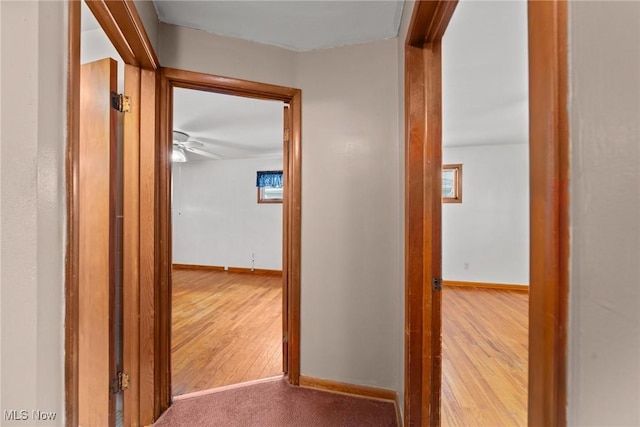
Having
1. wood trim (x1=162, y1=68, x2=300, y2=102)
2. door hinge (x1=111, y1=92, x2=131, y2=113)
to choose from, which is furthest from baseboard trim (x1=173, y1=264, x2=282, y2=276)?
door hinge (x1=111, y1=92, x2=131, y2=113)

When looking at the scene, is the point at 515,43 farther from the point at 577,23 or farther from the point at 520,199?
the point at 520,199

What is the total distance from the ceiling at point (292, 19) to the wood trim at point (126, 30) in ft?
1.00

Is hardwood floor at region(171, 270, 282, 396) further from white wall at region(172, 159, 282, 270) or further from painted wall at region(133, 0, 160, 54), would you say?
painted wall at region(133, 0, 160, 54)

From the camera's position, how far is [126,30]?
1173 mm

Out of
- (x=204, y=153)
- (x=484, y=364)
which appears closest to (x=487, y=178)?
(x=484, y=364)

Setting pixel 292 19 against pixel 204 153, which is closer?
pixel 292 19

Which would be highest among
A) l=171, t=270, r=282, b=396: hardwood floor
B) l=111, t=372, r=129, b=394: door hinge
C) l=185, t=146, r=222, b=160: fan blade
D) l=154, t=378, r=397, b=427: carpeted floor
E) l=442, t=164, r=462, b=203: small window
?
l=185, t=146, r=222, b=160: fan blade

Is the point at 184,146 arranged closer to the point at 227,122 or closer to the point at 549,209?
the point at 227,122

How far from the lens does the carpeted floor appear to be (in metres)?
1.47

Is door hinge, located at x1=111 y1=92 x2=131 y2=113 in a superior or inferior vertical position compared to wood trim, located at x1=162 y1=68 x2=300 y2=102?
inferior

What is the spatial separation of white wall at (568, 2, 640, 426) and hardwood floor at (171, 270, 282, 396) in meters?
2.03

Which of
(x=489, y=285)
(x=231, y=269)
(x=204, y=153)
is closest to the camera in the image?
(x=489, y=285)

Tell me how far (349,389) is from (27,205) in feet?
5.86

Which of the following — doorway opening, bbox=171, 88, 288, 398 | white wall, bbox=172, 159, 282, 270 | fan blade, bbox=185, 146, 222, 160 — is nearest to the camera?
doorway opening, bbox=171, 88, 288, 398
